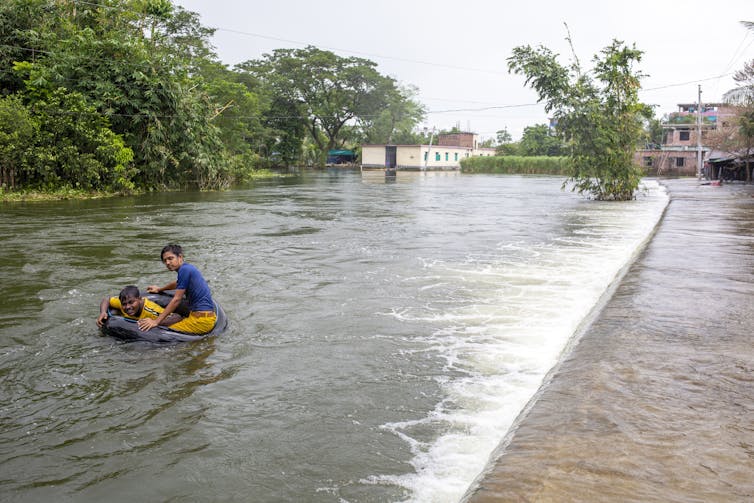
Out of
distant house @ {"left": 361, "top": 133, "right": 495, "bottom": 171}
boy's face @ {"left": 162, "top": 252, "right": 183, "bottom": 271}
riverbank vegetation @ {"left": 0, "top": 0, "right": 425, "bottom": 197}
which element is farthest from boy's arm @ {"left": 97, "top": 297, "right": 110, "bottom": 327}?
distant house @ {"left": 361, "top": 133, "right": 495, "bottom": 171}

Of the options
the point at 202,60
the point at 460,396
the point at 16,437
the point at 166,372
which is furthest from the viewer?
the point at 202,60

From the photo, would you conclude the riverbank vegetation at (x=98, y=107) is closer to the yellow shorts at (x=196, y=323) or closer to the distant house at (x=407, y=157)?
the yellow shorts at (x=196, y=323)

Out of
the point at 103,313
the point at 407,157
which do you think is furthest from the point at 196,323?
the point at 407,157

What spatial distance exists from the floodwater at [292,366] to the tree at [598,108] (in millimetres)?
12632

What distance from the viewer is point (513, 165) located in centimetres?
7225

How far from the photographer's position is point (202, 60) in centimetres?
4466

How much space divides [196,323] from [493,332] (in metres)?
3.43

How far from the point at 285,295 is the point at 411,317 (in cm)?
221

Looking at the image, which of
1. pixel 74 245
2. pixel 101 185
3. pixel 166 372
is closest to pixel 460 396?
pixel 166 372

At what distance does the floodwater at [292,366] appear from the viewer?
4281 mm

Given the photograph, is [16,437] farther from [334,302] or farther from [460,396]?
[334,302]

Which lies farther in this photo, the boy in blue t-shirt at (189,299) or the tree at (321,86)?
the tree at (321,86)

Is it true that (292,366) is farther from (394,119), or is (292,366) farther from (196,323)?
(394,119)

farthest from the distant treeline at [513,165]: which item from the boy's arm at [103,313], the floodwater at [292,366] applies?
the boy's arm at [103,313]
